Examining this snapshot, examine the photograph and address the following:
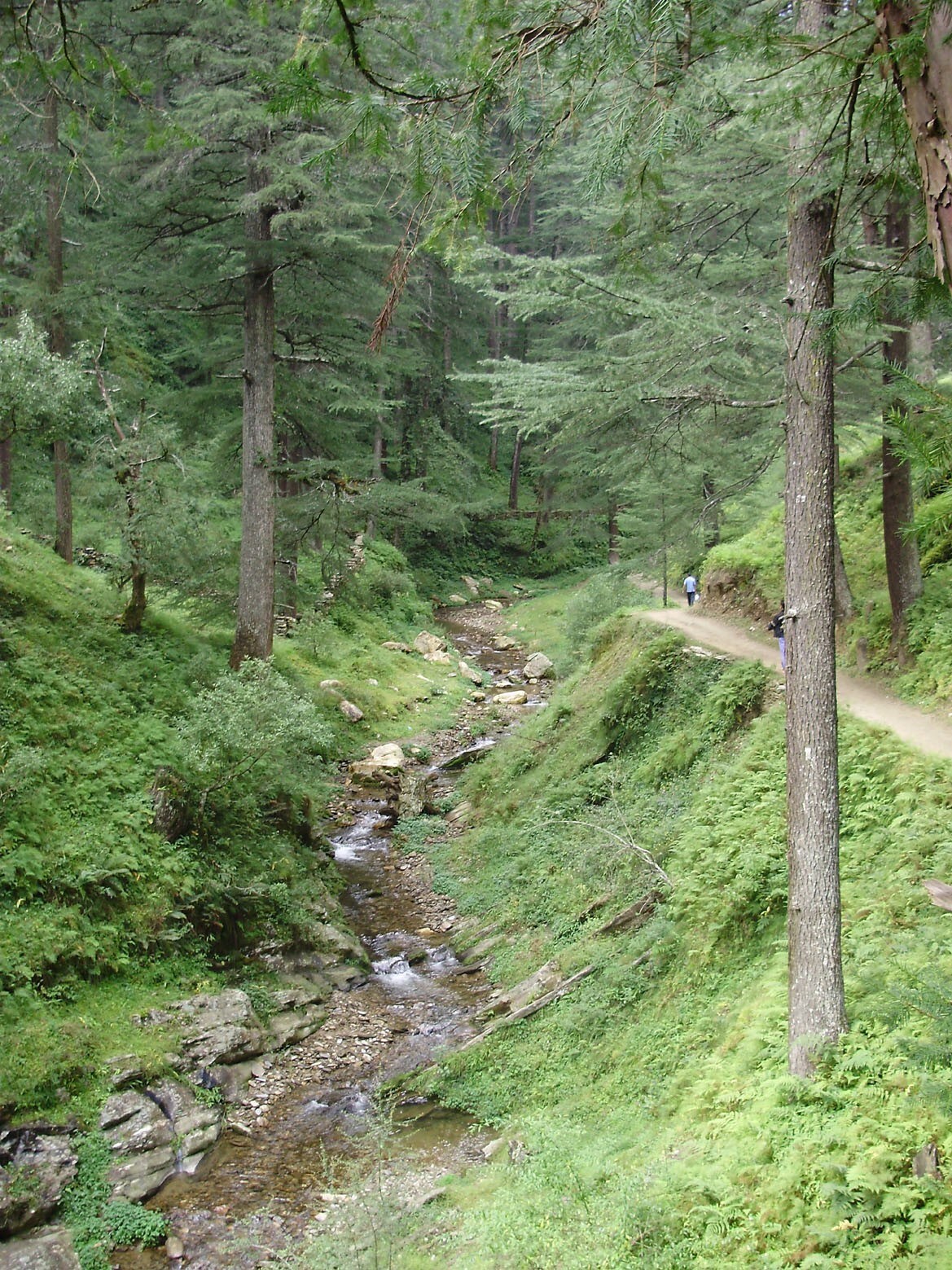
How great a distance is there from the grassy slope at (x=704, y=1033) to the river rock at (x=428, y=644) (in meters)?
13.3

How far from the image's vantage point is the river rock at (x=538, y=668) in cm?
2555

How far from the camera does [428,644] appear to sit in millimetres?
26797

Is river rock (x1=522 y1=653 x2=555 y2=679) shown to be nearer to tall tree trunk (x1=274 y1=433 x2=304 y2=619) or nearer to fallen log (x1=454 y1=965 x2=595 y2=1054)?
tall tree trunk (x1=274 y1=433 x2=304 y2=619)

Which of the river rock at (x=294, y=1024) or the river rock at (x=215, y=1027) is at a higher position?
the river rock at (x=215, y=1027)

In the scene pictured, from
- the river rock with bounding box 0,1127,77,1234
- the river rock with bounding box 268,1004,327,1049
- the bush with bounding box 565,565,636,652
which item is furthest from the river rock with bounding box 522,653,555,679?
the river rock with bounding box 0,1127,77,1234

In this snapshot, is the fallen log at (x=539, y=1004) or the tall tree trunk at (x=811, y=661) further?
the fallen log at (x=539, y=1004)

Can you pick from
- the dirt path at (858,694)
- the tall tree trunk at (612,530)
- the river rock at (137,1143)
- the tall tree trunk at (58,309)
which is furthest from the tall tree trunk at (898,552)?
the tall tree trunk at (612,530)

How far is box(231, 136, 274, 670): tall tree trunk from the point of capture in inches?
570

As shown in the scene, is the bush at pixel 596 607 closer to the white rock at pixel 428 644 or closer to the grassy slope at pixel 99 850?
the white rock at pixel 428 644

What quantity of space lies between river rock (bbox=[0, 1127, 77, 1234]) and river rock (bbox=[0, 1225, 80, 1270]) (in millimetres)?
153

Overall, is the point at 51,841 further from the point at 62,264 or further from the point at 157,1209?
the point at 62,264

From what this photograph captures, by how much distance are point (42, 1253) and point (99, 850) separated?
167 inches

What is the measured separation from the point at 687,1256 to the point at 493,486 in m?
42.0

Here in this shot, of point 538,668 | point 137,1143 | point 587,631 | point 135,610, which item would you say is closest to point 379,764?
point 135,610
